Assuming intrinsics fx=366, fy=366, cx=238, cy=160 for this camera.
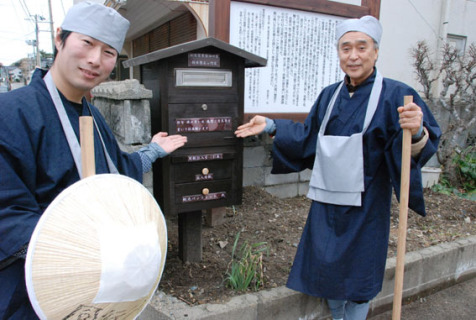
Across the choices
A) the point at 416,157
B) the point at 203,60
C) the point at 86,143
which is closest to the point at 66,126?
the point at 86,143

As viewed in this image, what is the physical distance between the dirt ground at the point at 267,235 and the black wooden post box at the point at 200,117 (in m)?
0.62

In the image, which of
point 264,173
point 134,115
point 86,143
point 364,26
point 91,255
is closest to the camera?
point 91,255

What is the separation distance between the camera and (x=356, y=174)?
233cm

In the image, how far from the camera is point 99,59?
1.51 metres

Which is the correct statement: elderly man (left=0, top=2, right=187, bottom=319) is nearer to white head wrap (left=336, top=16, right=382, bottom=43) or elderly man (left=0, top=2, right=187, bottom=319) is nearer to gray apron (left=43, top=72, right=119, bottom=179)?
gray apron (left=43, top=72, right=119, bottom=179)

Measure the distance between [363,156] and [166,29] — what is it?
6.77 metres

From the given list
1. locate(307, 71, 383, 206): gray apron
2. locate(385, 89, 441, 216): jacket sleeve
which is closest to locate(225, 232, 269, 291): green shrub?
locate(307, 71, 383, 206): gray apron

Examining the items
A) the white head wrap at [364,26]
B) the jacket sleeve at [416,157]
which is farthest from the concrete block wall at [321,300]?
the white head wrap at [364,26]

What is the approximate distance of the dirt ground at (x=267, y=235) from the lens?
2.80 meters

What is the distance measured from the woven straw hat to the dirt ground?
1418 mm

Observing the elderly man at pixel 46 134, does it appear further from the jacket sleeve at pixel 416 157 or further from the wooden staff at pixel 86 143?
the jacket sleeve at pixel 416 157

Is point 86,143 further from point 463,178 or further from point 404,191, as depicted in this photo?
point 463,178

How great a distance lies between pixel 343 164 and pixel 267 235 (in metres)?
1.64

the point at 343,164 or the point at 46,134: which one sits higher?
the point at 46,134
